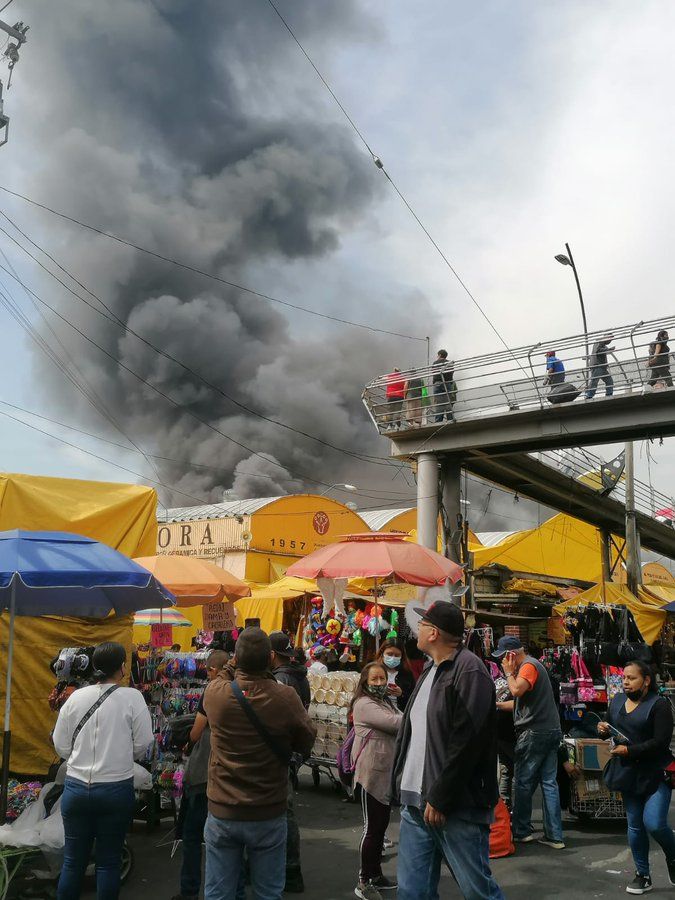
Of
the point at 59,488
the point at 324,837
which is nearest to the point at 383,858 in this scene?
the point at 324,837

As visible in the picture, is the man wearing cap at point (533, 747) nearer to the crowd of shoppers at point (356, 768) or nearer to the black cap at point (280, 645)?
the crowd of shoppers at point (356, 768)

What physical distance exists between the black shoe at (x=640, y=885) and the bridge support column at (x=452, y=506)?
1309 cm

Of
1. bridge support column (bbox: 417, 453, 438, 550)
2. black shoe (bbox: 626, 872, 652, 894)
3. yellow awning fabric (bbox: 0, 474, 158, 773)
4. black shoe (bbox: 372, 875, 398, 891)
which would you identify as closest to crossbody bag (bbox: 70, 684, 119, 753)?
black shoe (bbox: 372, 875, 398, 891)

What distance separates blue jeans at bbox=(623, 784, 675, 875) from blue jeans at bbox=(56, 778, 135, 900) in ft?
11.6

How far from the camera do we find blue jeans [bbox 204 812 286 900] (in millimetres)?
3660

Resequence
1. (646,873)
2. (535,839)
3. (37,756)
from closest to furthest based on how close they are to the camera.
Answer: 1. (646,873)
2. (535,839)
3. (37,756)

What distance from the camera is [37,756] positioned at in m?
7.32

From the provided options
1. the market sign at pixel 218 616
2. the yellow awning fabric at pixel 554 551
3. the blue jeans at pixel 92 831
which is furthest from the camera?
the yellow awning fabric at pixel 554 551

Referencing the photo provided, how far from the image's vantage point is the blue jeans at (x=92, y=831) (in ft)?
13.8

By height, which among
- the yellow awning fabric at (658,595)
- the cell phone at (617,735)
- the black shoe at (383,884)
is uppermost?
the yellow awning fabric at (658,595)

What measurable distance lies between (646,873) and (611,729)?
0.99 m

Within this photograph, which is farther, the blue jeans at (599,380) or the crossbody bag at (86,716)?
the blue jeans at (599,380)

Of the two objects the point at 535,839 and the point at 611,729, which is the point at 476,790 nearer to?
the point at 611,729


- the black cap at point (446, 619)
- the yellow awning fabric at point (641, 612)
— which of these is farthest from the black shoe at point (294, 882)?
the yellow awning fabric at point (641, 612)
